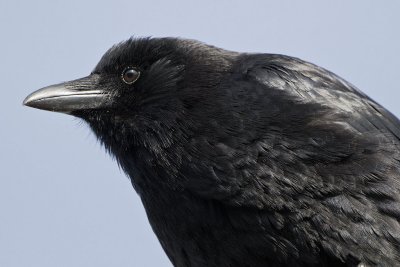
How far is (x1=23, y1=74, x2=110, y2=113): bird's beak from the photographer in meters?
7.22

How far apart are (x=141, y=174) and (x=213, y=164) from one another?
0.76 metres

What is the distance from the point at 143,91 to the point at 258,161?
1538 mm

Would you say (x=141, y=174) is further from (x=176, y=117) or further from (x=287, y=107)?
(x=287, y=107)

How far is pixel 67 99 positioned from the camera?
727 cm

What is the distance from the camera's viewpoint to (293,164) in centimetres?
610

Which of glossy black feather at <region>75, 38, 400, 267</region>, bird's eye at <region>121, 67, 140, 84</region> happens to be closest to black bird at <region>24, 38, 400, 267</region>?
glossy black feather at <region>75, 38, 400, 267</region>

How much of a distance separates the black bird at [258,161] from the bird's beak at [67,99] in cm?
8

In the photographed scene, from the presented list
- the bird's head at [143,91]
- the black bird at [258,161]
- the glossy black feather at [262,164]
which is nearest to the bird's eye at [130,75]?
the bird's head at [143,91]

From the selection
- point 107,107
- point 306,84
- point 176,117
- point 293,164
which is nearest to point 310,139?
point 293,164

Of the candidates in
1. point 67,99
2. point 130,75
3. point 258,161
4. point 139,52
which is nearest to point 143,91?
point 130,75

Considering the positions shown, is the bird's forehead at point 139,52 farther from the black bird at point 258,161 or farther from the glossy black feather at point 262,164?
the glossy black feather at point 262,164

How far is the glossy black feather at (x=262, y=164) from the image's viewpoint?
604cm

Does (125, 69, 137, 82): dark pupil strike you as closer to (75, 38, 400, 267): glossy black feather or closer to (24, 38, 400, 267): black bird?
(24, 38, 400, 267): black bird

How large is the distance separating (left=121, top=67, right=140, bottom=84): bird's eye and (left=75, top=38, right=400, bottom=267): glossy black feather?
300 millimetres
